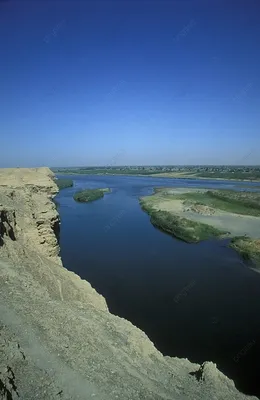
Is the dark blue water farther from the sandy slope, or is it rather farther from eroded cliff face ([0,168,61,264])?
eroded cliff face ([0,168,61,264])

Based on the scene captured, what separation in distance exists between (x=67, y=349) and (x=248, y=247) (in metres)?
30.8

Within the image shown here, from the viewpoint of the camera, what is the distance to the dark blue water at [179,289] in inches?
725

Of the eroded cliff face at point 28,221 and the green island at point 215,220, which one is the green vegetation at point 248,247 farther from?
the eroded cliff face at point 28,221

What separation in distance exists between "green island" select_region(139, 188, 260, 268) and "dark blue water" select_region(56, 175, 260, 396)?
1631 mm

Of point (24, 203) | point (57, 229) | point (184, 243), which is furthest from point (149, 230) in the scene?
point (24, 203)

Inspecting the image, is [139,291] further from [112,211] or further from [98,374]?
[112,211]

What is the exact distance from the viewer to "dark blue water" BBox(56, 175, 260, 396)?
18.4 metres

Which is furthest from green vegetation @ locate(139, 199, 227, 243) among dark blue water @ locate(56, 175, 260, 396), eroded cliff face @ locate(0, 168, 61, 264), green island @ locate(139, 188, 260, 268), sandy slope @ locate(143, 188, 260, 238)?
eroded cliff face @ locate(0, 168, 61, 264)

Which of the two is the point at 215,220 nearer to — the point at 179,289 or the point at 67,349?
the point at 179,289

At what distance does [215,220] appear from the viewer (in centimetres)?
4856

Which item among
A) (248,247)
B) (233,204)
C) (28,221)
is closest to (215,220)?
(248,247)

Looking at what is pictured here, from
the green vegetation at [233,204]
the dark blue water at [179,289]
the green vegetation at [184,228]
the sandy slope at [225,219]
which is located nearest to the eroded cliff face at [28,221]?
the dark blue water at [179,289]

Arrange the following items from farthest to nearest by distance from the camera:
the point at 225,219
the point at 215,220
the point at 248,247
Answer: the point at 225,219 → the point at 215,220 → the point at 248,247

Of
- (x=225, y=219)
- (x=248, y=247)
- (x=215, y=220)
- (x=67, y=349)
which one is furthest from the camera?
(x=225, y=219)
